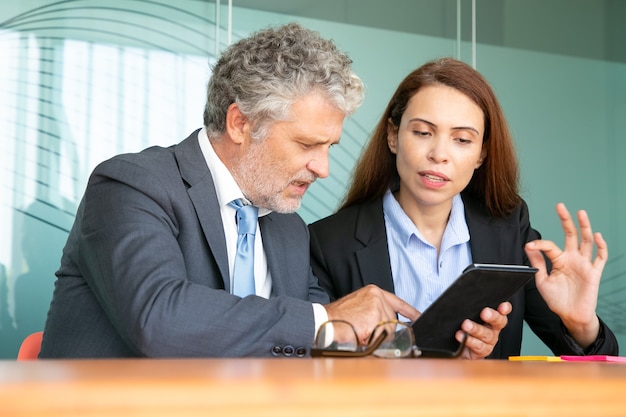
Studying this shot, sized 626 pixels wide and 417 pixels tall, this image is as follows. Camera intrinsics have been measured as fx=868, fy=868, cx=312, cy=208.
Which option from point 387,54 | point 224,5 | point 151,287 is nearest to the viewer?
point 151,287

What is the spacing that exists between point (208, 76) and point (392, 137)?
157cm

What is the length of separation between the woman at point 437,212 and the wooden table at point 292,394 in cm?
207

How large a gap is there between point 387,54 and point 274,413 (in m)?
4.31

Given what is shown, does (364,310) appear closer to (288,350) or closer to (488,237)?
(288,350)

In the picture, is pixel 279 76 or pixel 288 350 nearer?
pixel 288 350

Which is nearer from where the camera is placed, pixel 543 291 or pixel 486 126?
pixel 543 291

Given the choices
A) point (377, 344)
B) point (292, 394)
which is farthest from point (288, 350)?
point (292, 394)

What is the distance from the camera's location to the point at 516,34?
4961 millimetres

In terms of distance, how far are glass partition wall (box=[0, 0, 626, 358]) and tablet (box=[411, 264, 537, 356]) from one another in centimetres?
219

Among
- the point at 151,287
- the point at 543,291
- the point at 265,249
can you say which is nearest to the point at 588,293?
the point at 543,291

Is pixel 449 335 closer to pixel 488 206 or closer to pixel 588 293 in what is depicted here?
pixel 588 293

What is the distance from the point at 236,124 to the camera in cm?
240

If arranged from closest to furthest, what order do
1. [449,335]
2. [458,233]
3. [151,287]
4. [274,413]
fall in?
[274,413], [151,287], [449,335], [458,233]

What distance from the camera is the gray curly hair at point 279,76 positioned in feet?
7.62
